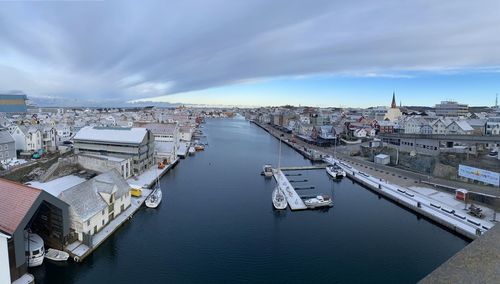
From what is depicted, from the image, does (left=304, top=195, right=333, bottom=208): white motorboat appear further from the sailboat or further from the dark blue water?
the sailboat

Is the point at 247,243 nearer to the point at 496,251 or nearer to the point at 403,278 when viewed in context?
the point at 403,278

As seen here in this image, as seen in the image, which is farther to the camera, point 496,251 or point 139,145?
point 139,145

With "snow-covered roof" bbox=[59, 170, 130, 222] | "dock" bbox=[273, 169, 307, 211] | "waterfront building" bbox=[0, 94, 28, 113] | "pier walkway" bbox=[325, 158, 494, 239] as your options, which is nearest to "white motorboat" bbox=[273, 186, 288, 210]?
"dock" bbox=[273, 169, 307, 211]

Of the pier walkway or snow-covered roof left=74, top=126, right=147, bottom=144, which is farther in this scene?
snow-covered roof left=74, top=126, right=147, bottom=144

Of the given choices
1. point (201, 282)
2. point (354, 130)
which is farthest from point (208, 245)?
point (354, 130)

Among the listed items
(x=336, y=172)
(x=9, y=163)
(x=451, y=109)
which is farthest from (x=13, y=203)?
(x=451, y=109)

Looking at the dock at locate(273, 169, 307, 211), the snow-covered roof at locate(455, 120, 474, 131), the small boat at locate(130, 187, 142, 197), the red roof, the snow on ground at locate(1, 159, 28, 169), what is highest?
the snow-covered roof at locate(455, 120, 474, 131)

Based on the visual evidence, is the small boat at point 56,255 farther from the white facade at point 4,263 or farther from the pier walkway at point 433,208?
the pier walkway at point 433,208
